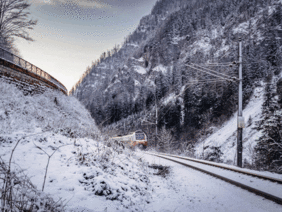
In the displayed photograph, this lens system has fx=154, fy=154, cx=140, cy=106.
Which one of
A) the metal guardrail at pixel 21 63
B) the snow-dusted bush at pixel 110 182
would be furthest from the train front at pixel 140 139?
the snow-dusted bush at pixel 110 182

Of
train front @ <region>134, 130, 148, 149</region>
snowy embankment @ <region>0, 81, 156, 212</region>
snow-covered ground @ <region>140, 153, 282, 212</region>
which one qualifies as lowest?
train front @ <region>134, 130, 148, 149</region>

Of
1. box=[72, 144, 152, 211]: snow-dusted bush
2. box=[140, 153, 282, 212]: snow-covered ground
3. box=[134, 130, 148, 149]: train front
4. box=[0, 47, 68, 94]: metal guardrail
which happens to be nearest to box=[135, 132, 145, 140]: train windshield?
box=[134, 130, 148, 149]: train front

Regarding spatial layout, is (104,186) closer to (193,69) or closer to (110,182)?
(110,182)

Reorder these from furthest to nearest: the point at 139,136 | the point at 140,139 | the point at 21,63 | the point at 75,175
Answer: the point at 139,136, the point at 140,139, the point at 21,63, the point at 75,175

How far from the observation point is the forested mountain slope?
107ft

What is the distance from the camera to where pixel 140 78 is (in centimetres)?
9494

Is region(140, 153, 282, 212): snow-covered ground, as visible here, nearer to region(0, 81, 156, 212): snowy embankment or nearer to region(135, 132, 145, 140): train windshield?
region(0, 81, 156, 212): snowy embankment

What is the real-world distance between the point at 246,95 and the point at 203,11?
9450 centimetres

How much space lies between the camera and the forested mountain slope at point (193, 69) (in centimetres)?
3259

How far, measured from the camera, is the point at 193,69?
4947 centimetres

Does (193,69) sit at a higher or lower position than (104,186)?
higher

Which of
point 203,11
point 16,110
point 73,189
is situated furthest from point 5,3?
point 203,11

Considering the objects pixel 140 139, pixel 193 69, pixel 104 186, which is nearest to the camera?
pixel 104 186

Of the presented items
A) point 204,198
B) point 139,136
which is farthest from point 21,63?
point 139,136
